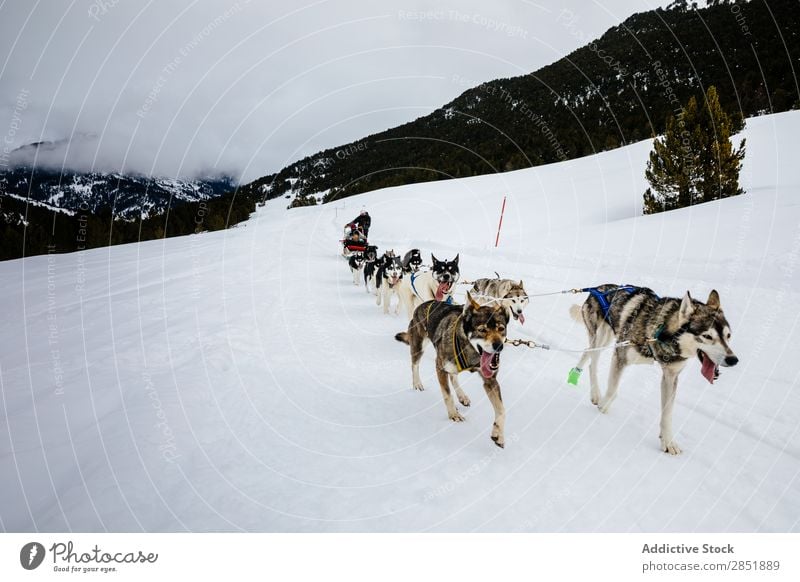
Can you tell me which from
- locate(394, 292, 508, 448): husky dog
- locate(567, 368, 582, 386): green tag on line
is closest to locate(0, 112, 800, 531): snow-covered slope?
locate(394, 292, 508, 448): husky dog

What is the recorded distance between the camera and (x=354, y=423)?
4.21 metres

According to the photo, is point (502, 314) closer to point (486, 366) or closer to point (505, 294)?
point (486, 366)

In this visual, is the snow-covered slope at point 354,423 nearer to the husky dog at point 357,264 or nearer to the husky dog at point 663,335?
the husky dog at point 663,335

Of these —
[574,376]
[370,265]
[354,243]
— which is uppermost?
[354,243]

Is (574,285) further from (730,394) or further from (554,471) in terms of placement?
(554,471)

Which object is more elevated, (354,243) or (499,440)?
(354,243)

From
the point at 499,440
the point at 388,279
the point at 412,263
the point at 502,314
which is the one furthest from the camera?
the point at 412,263

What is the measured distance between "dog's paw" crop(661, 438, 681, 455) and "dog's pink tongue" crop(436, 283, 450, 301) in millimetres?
4300

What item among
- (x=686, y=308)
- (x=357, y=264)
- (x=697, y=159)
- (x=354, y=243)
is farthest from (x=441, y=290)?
(x=697, y=159)

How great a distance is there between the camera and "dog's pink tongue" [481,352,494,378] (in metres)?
3.59

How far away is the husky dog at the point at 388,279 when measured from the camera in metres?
8.66

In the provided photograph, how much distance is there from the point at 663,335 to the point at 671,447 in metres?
1.09

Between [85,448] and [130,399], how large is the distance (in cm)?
93
